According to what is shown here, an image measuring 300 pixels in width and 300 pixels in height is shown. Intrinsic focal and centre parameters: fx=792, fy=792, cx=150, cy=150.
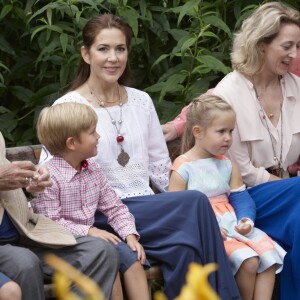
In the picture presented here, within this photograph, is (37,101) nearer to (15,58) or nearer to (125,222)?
(15,58)

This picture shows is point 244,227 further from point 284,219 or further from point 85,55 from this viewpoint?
point 85,55

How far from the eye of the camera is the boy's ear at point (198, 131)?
3.41m

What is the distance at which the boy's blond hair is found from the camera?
2.92 m

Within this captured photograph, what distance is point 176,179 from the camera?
11.0 ft

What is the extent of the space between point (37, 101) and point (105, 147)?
1.30 m

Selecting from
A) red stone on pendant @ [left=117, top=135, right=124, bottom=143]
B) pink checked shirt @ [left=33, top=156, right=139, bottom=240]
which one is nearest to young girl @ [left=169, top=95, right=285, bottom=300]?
red stone on pendant @ [left=117, top=135, right=124, bottom=143]

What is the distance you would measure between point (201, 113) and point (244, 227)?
0.53 m

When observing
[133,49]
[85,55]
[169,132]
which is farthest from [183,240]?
[133,49]

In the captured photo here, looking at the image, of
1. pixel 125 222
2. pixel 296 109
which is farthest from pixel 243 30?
pixel 125 222

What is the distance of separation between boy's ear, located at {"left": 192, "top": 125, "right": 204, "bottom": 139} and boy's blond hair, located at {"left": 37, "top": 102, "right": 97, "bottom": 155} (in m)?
0.62

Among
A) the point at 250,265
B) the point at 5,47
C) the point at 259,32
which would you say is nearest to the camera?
the point at 250,265

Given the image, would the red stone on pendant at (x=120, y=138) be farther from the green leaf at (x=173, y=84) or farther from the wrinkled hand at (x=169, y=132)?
the green leaf at (x=173, y=84)

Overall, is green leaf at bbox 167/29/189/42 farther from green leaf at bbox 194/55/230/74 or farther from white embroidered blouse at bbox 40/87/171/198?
white embroidered blouse at bbox 40/87/171/198

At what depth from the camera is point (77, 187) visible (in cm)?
295
